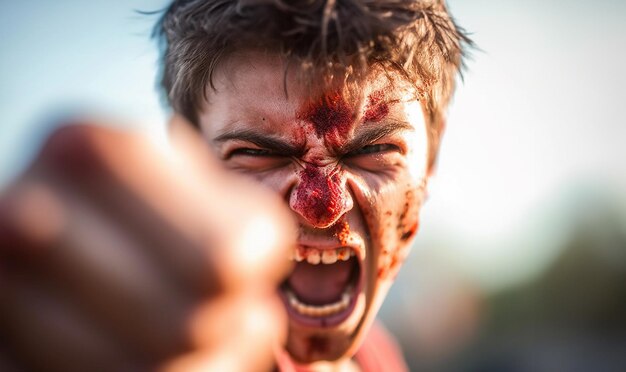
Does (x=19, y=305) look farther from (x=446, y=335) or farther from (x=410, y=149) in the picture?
(x=446, y=335)

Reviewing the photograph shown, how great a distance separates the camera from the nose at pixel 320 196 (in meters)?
1.16

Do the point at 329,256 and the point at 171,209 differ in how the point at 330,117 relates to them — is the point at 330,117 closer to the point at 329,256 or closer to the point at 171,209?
the point at 329,256

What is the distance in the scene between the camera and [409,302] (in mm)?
7660

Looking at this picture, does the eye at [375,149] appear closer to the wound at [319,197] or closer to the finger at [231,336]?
the wound at [319,197]

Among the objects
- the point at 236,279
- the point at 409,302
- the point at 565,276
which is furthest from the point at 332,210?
the point at 565,276

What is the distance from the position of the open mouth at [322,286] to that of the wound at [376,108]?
36cm

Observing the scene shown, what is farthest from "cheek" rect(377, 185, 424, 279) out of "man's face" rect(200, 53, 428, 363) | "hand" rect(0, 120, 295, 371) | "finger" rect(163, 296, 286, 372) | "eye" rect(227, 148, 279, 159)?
"hand" rect(0, 120, 295, 371)

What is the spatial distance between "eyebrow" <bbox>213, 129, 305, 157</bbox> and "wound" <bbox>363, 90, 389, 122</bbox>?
0.62 ft

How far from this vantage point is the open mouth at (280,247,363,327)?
127 centimetres

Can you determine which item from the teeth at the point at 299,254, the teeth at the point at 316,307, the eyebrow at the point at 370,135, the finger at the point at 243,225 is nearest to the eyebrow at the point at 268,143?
the eyebrow at the point at 370,135

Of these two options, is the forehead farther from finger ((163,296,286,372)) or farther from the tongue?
finger ((163,296,286,372))

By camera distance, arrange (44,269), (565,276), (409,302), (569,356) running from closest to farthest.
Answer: (44,269) < (569,356) < (409,302) < (565,276)

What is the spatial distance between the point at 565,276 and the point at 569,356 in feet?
12.9

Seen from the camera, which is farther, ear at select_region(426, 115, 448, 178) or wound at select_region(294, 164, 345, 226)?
ear at select_region(426, 115, 448, 178)
